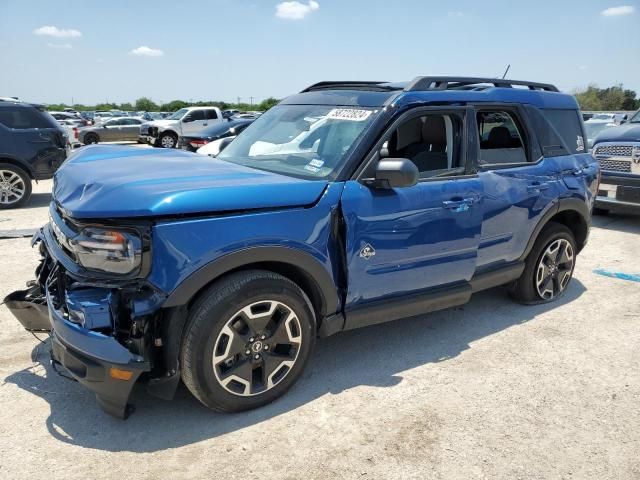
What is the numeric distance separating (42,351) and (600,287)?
205 inches

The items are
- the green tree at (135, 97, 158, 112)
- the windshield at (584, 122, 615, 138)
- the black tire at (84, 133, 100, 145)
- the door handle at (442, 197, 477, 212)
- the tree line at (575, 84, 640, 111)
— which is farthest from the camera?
the green tree at (135, 97, 158, 112)

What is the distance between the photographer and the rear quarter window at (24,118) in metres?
8.79

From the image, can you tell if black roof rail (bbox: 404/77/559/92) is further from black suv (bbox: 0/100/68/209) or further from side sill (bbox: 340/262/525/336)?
black suv (bbox: 0/100/68/209)

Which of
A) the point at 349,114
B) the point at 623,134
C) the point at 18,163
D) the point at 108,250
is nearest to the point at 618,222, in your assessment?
the point at 623,134

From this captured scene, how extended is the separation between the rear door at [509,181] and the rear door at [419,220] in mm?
182

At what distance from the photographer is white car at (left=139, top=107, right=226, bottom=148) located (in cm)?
2106

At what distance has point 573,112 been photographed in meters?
4.75

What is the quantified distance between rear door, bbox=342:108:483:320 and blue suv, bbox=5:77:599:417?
0.04 ft

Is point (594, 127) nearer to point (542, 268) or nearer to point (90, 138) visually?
point (542, 268)

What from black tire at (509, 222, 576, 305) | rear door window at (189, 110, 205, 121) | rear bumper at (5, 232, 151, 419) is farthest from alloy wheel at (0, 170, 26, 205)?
rear door window at (189, 110, 205, 121)

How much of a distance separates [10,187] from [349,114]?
7700 mm

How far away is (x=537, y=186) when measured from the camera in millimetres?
4207

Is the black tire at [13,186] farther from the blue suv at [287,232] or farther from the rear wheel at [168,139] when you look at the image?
the rear wheel at [168,139]

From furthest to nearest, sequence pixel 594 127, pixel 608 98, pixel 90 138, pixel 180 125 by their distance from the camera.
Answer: pixel 608 98
pixel 90 138
pixel 180 125
pixel 594 127
